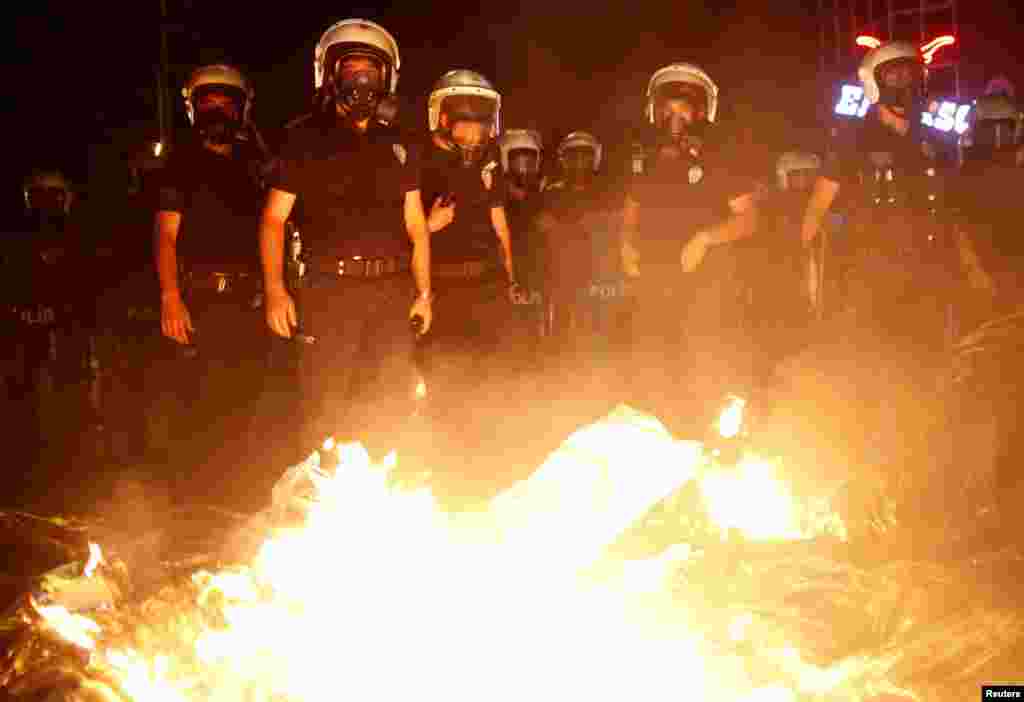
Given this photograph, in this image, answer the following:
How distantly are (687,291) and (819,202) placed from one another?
115 centimetres

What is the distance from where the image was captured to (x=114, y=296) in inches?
346

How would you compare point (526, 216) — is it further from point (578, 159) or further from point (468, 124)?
point (468, 124)

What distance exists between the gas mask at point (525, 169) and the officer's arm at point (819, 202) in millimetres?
3080

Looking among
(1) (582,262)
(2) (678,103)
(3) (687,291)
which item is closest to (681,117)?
(2) (678,103)

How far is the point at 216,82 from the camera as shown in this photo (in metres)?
6.22

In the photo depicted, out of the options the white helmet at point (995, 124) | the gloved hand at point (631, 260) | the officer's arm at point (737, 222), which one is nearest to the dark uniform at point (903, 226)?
the officer's arm at point (737, 222)

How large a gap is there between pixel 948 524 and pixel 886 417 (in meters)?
1.27

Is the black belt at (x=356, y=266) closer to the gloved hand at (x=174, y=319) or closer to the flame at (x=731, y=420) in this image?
the gloved hand at (x=174, y=319)

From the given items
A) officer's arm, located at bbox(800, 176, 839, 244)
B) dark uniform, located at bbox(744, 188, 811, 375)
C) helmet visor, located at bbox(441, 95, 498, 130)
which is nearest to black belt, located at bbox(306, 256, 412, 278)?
helmet visor, located at bbox(441, 95, 498, 130)

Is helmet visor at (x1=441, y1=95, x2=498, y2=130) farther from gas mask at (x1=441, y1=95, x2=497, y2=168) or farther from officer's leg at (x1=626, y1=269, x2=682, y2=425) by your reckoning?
officer's leg at (x1=626, y1=269, x2=682, y2=425)

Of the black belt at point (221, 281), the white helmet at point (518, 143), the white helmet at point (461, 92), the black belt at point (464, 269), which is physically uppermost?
the white helmet at point (518, 143)

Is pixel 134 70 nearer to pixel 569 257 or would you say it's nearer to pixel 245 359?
pixel 569 257

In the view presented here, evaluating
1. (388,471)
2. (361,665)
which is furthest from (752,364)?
(361,665)

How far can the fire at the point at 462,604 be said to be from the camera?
12.3ft
